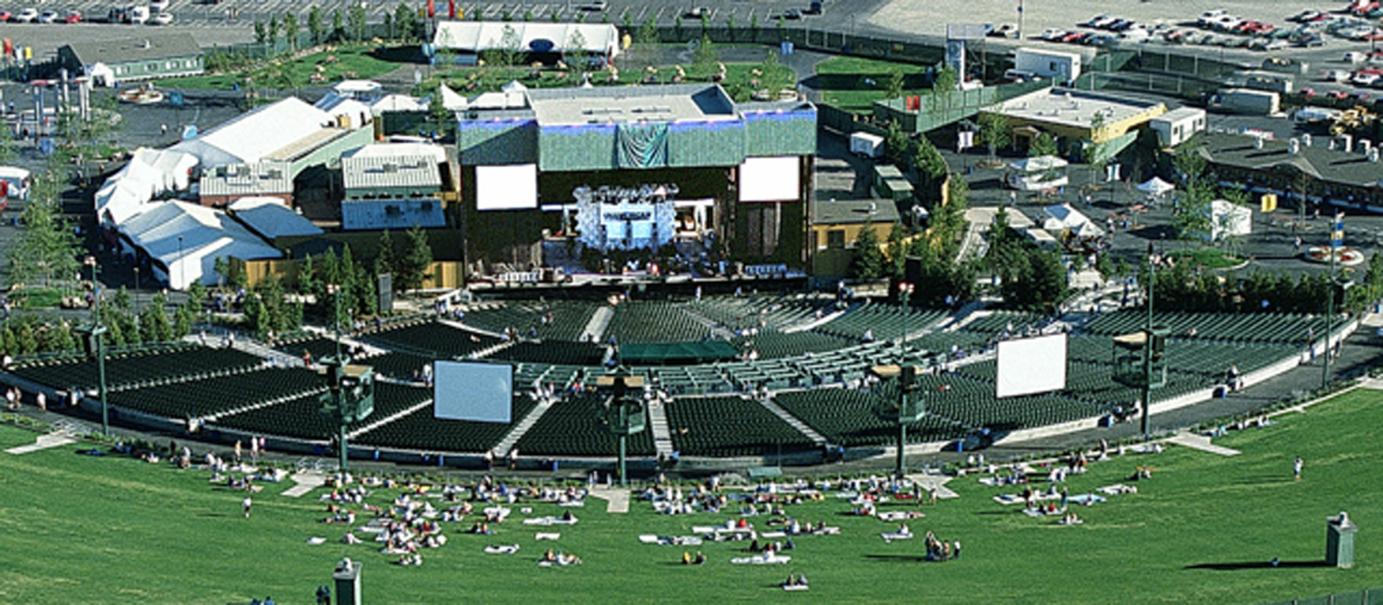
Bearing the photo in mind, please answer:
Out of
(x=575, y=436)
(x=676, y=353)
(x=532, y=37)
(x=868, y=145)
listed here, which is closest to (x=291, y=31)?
(x=532, y=37)

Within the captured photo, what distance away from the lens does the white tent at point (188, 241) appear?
4934 inches

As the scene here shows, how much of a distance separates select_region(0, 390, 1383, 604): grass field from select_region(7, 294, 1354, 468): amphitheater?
7834 mm

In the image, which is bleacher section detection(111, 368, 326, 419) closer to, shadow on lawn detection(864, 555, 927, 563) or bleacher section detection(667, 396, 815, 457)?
bleacher section detection(667, 396, 815, 457)

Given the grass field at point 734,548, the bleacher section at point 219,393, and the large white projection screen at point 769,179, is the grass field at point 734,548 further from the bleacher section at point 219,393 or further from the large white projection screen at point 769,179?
the large white projection screen at point 769,179

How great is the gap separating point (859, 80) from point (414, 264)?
70969mm

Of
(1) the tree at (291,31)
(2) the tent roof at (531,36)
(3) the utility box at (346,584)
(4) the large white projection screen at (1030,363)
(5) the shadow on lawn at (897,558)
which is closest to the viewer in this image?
(3) the utility box at (346,584)

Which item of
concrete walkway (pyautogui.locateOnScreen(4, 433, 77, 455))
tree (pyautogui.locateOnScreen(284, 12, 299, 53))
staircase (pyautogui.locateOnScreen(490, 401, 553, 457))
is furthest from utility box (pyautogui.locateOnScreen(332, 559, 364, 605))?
tree (pyautogui.locateOnScreen(284, 12, 299, 53))

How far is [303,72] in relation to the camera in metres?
190

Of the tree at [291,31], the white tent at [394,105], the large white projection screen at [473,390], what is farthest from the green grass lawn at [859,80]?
the large white projection screen at [473,390]

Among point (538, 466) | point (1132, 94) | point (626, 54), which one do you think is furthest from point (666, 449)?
point (626, 54)

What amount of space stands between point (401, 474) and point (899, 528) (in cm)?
2289

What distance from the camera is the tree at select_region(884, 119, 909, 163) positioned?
155000 millimetres

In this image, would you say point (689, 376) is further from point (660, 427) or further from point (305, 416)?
point (305, 416)

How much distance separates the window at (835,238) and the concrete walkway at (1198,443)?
129 feet
